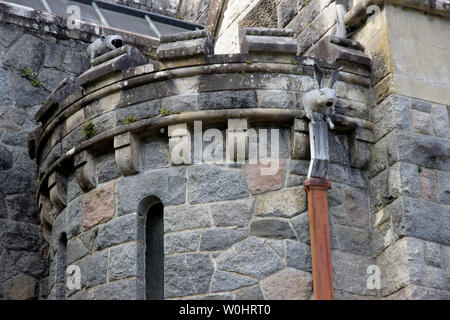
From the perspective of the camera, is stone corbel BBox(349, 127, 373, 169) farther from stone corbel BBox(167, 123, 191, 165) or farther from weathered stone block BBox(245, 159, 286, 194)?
stone corbel BBox(167, 123, 191, 165)

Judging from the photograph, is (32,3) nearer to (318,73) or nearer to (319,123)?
(318,73)

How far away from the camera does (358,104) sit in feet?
31.7

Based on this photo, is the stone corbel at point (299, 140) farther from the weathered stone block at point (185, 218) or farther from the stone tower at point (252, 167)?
the weathered stone block at point (185, 218)

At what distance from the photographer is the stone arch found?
9.23 m

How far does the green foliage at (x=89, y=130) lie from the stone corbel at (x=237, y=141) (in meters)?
1.33

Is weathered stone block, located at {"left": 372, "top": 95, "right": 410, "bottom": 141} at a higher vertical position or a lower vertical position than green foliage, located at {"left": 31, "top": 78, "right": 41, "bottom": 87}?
lower

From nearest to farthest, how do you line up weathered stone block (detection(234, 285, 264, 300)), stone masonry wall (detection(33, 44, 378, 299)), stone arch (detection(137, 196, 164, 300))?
weathered stone block (detection(234, 285, 264, 300)) < stone masonry wall (detection(33, 44, 378, 299)) < stone arch (detection(137, 196, 164, 300))

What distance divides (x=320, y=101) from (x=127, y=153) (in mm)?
1770

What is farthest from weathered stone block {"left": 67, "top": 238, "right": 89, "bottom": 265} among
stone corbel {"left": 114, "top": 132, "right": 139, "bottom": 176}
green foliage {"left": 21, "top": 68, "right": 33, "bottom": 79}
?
green foliage {"left": 21, "top": 68, "right": 33, "bottom": 79}

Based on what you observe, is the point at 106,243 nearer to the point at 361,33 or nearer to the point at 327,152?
the point at 327,152

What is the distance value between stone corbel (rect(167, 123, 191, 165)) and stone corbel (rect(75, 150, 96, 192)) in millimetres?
875

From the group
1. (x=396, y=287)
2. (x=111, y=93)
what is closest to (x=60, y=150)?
(x=111, y=93)

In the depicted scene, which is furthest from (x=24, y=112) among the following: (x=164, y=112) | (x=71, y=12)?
(x=164, y=112)

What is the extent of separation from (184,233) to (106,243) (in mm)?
807
